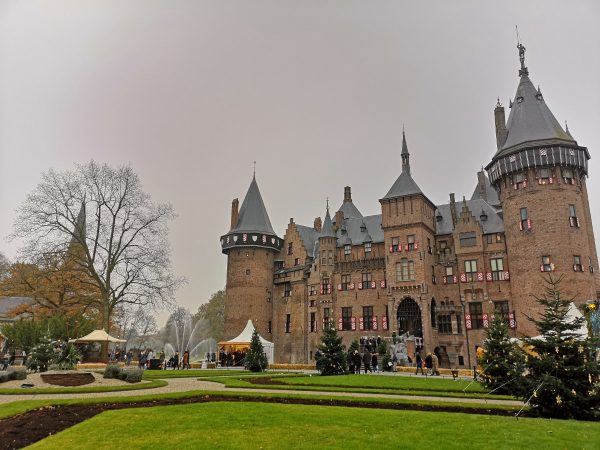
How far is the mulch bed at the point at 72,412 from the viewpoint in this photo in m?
9.35

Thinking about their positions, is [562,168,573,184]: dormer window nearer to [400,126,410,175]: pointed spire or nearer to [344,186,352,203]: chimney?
[400,126,410,175]: pointed spire

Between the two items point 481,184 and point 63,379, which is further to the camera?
point 481,184

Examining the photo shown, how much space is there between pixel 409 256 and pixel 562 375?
105ft

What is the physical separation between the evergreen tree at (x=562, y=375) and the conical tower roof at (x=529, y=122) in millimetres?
31611

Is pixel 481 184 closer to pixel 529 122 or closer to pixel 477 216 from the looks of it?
pixel 477 216

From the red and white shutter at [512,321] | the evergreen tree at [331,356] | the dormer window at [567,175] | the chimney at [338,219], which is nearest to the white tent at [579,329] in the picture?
the red and white shutter at [512,321]

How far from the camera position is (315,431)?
9039mm

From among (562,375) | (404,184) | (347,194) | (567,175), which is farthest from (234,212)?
(562,375)

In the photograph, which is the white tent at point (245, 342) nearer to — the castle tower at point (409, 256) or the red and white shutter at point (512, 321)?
the castle tower at point (409, 256)

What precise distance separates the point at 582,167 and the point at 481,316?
15.5 m

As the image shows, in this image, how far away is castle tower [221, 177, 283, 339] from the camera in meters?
50.4

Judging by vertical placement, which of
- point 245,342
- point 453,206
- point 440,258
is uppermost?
point 453,206

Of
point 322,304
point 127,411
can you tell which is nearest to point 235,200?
point 322,304

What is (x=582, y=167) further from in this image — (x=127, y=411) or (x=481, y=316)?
(x=127, y=411)
